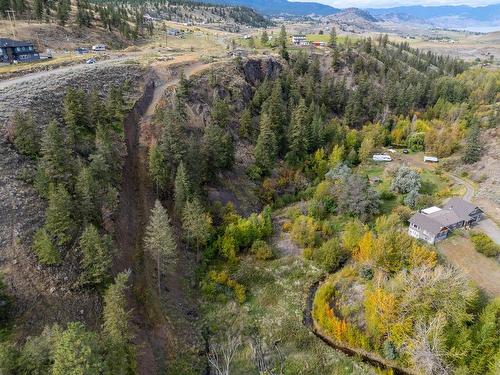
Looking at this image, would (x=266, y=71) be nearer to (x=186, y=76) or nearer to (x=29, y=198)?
(x=186, y=76)

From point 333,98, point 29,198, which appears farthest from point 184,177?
point 333,98

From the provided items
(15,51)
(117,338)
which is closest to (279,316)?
(117,338)

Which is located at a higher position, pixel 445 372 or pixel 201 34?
pixel 201 34

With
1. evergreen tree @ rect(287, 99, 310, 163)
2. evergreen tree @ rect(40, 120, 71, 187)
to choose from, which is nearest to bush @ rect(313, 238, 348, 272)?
evergreen tree @ rect(287, 99, 310, 163)

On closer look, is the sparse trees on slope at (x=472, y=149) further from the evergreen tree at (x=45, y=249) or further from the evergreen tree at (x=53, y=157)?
the evergreen tree at (x=45, y=249)

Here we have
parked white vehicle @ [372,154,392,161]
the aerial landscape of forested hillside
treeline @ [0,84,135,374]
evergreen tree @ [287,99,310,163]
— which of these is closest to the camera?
treeline @ [0,84,135,374]

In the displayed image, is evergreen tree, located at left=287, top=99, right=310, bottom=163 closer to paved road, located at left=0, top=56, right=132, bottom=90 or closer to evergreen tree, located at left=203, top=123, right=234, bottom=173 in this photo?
evergreen tree, located at left=203, top=123, right=234, bottom=173

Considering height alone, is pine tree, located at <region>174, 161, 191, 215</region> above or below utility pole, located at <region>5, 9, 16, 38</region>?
below

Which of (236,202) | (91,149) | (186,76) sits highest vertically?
(186,76)
